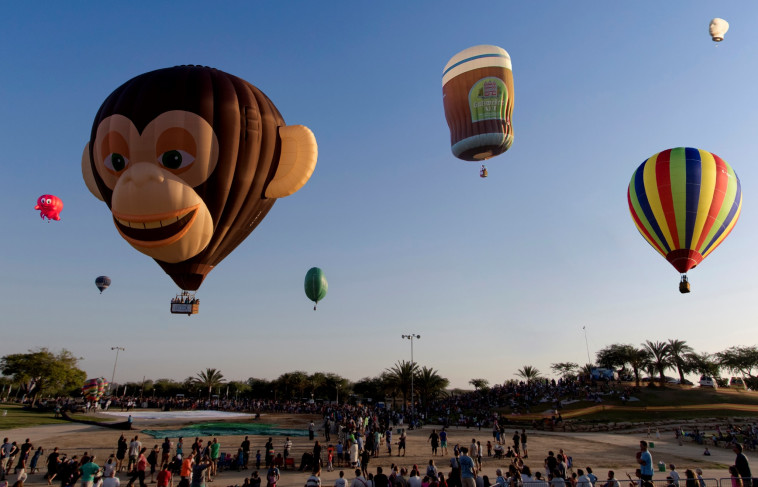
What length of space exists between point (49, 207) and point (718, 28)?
47487mm

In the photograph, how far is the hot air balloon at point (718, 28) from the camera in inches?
893

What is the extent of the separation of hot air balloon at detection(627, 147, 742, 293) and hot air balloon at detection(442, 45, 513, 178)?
1086 cm

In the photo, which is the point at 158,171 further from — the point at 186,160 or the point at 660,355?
the point at 660,355

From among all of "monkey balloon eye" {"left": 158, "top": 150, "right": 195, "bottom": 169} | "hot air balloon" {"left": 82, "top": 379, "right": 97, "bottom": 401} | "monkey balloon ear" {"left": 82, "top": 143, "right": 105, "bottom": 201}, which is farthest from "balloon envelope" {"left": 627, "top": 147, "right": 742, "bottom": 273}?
"hot air balloon" {"left": 82, "top": 379, "right": 97, "bottom": 401}

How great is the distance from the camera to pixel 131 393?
98812 mm

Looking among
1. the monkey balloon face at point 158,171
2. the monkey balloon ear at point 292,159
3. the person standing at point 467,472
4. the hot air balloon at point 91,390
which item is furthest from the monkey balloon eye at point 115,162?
the hot air balloon at point 91,390

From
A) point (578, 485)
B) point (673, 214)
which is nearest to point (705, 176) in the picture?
point (673, 214)

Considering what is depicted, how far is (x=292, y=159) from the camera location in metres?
19.4

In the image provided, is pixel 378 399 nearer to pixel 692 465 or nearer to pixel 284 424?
pixel 284 424

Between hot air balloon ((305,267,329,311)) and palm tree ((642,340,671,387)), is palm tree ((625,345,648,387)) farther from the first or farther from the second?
hot air balloon ((305,267,329,311))

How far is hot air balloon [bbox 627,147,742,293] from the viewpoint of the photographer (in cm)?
2486

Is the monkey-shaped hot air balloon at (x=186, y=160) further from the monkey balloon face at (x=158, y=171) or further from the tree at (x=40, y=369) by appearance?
the tree at (x=40, y=369)

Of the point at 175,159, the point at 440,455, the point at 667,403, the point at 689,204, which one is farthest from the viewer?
the point at 667,403

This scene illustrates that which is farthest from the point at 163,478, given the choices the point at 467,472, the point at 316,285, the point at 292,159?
the point at 316,285
